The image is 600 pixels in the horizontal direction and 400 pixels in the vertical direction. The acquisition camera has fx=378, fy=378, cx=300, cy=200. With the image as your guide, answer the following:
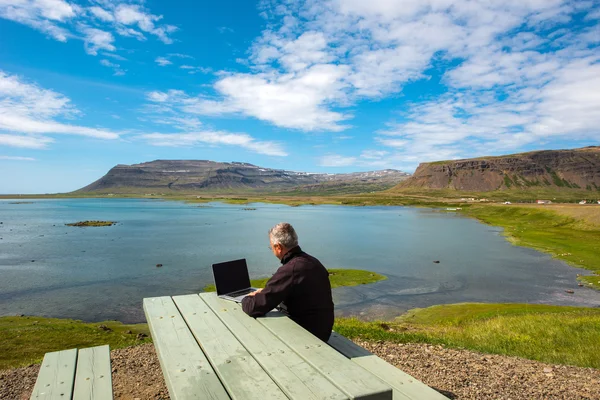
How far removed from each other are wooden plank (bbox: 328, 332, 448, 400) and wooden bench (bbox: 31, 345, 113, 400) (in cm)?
365

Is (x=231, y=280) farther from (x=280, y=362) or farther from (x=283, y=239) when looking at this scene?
(x=280, y=362)

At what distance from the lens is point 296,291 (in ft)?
18.1

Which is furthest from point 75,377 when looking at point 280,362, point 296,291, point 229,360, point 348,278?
point 348,278

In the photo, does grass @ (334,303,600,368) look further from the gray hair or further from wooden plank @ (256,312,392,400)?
wooden plank @ (256,312,392,400)

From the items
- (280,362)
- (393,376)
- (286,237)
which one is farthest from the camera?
(286,237)

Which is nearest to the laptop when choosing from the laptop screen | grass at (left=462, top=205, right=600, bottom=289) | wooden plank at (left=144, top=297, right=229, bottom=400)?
the laptop screen

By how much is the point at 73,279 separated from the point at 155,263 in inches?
290

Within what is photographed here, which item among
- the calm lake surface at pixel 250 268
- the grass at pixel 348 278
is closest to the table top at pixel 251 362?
the calm lake surface at pixel 250 268

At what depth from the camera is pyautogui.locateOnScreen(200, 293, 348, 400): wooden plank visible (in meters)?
3.46

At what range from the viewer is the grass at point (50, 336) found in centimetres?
1451

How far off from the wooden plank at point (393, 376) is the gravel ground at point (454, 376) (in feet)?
8.71

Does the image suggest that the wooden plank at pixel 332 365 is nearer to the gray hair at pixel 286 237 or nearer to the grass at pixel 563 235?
the gray hair at pixel 286 237

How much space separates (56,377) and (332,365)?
4507 millimetres

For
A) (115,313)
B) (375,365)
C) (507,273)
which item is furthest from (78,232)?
(375,365)
